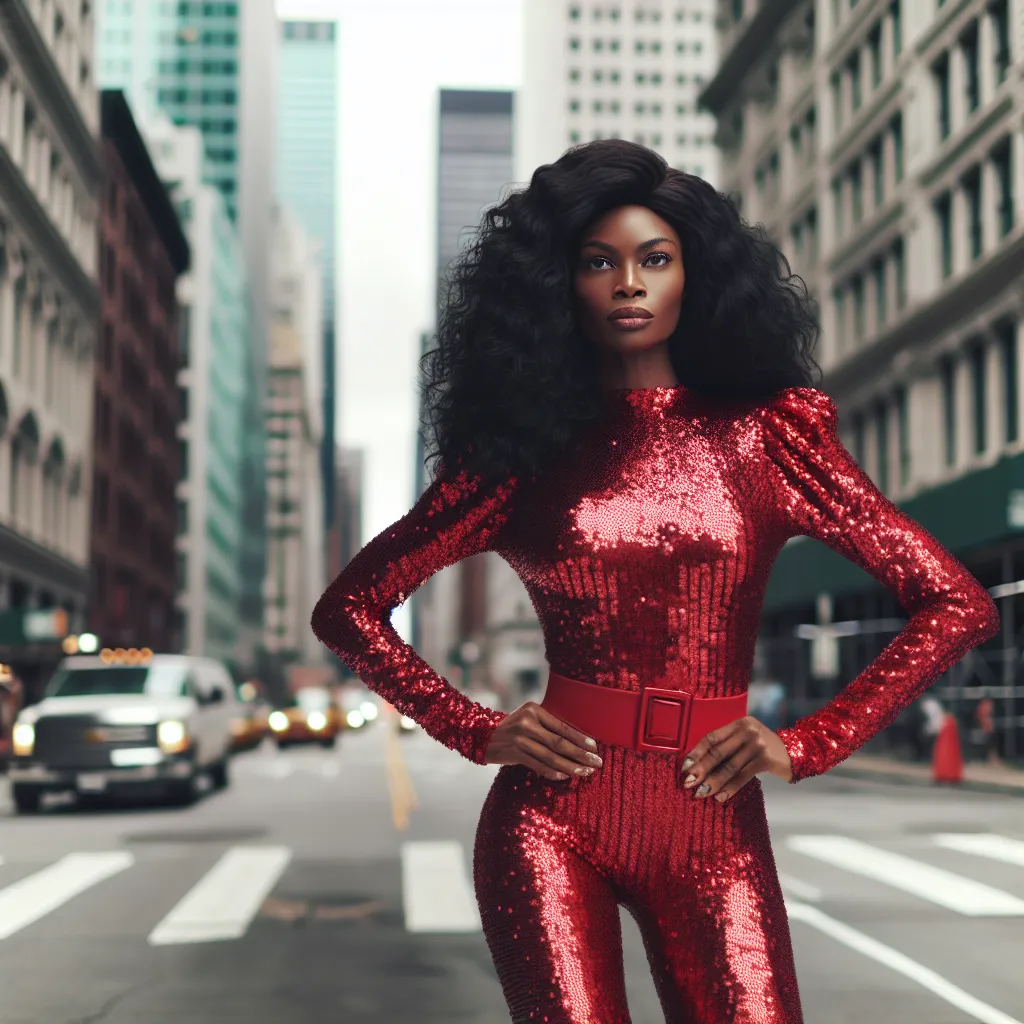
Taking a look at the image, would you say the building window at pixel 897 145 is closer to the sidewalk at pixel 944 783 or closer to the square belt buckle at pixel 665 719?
the sidewalk at pixel 944 783

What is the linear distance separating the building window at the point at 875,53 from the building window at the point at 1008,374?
36.1ft

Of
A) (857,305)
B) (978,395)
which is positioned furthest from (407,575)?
(857,305)

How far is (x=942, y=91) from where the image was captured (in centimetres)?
3828

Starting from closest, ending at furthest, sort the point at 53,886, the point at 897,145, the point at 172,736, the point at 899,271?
the point at 53,886, the point at 172,736, the point at 897,145, the point at 899,271

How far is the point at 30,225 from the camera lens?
1842 inches

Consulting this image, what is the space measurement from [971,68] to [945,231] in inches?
158

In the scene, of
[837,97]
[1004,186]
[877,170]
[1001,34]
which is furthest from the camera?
[837,97]

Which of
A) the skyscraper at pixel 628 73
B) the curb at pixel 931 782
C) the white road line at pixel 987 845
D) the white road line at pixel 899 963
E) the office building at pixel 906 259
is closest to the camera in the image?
the white road line at pixel 899 963

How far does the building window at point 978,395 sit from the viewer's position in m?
36.1

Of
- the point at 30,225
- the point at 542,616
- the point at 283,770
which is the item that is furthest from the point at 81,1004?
the point at 30,225

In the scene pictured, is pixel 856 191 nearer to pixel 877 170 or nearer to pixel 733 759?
pixel 877 170

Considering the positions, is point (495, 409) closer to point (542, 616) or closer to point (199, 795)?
point (542, 616)

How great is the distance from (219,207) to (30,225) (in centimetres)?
6726

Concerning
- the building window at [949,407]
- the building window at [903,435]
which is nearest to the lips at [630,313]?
the building window at [949,407]
